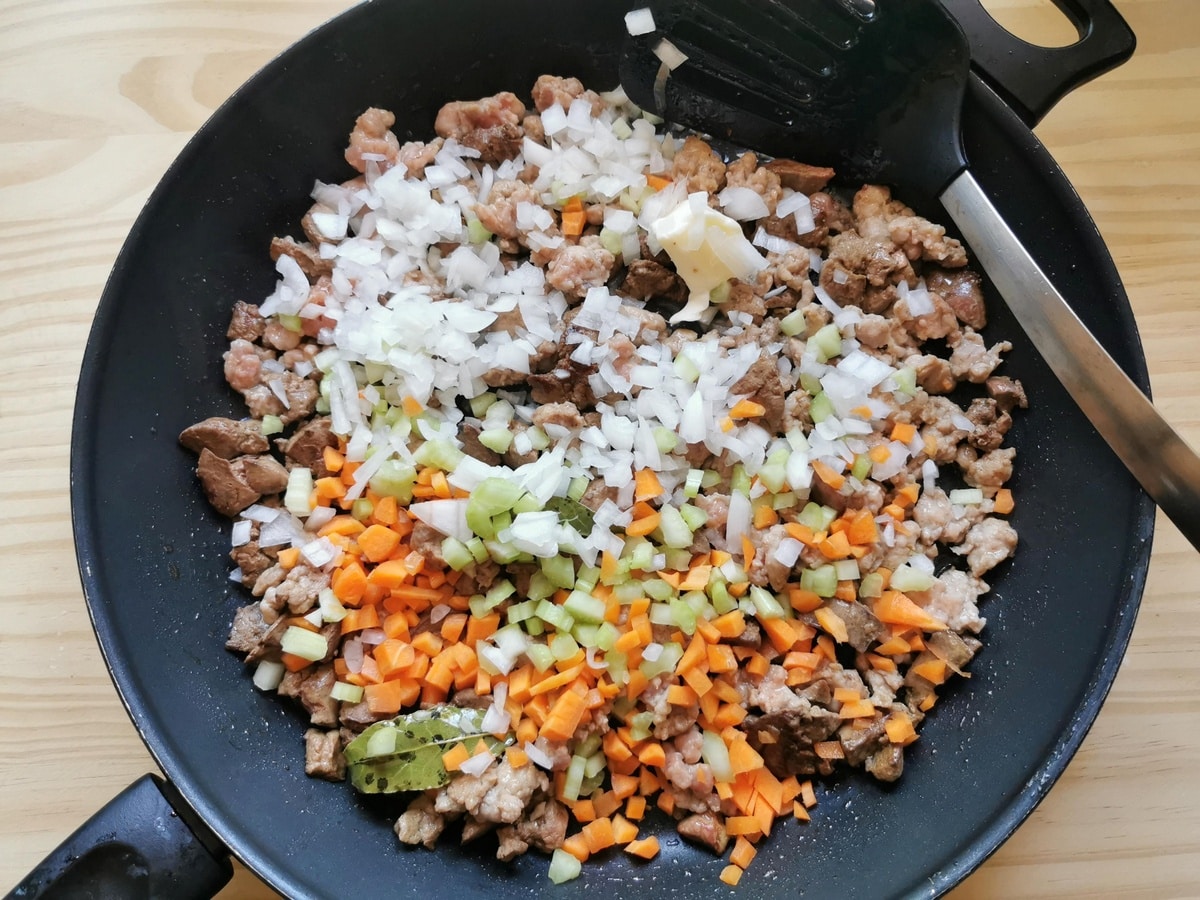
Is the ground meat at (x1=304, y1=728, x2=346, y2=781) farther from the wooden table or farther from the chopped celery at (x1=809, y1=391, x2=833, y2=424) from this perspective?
the chopped celery at (x1=809, y1=391, x2=833, y2=424)

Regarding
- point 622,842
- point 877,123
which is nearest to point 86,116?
point 877,123

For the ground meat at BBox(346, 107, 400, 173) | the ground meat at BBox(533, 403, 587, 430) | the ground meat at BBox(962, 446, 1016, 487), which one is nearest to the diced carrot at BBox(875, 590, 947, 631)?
the ground meat at BBox(962, 446, 1016, 487)

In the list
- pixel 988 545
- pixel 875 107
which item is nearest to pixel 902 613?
pixel 988 545

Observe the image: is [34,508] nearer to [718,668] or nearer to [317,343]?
[317,343]

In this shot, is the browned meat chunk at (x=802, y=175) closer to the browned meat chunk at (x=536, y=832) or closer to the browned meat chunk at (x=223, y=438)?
the browned meat chunk at (x=223, y=438)

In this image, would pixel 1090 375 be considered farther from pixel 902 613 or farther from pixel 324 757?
pixel 324 757

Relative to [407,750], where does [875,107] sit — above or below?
above
